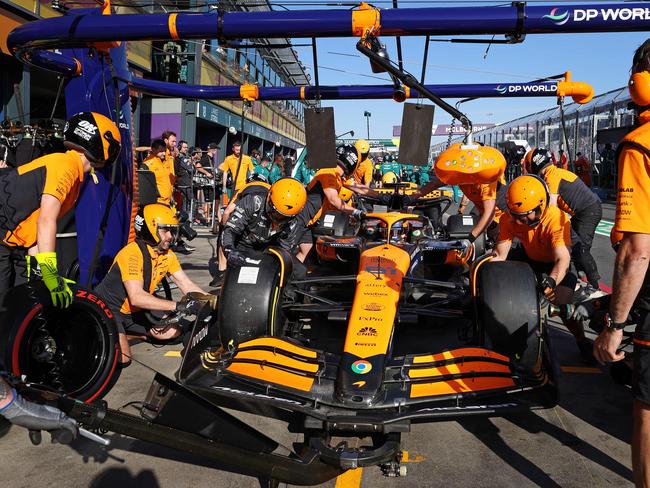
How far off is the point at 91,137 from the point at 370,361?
88.3 inches

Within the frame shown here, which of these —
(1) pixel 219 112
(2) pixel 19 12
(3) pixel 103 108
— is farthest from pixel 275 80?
(3) pixel 103 108

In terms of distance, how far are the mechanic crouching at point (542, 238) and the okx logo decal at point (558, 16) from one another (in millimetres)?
1127

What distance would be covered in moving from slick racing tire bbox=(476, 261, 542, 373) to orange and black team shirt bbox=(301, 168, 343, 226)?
3.64 m

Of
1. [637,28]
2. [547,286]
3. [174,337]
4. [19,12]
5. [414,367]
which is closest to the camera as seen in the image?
[414,367]

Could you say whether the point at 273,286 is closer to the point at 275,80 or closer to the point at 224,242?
the point at 224,242

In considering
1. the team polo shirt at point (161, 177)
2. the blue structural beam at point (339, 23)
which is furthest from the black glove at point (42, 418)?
the team polo shirt at point (161, 177)

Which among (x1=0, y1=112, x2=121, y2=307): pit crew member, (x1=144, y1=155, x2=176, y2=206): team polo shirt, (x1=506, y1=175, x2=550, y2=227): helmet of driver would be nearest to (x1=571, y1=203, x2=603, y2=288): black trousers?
(x1=506, y1=175, x2=550, y2=227): helmet of driver

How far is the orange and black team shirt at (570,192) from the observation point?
5.48m

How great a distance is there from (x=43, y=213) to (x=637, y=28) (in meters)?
3.84

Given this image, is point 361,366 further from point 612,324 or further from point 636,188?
point 636,188

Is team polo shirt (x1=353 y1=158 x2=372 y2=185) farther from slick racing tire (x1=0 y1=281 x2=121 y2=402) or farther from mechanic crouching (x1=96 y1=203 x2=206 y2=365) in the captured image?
slick racing tire (x1=0 y1=281 x2=121 y2=402)

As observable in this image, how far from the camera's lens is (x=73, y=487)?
260cm

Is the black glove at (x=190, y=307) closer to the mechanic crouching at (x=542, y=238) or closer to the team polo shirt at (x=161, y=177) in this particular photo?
the mechanic crouching at (x=542, y=238)

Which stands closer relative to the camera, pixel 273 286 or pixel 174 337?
pixel 273 286
